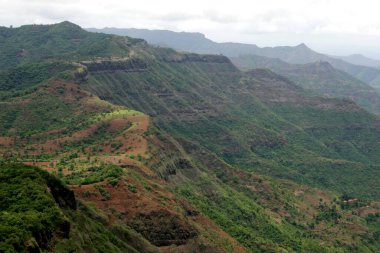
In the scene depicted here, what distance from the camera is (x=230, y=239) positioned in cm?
8825

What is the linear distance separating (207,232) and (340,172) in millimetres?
121871

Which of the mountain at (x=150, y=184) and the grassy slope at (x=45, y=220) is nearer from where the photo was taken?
the grassy slope at (x=45, y=220)

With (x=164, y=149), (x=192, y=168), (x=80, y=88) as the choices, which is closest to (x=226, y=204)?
(x=192, y=168)

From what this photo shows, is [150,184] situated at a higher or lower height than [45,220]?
lower

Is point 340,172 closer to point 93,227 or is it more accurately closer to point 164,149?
point 164,149

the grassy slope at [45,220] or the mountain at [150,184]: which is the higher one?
the grassy slope at [45,220]

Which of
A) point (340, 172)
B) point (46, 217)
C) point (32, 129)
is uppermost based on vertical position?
point (46, 217)

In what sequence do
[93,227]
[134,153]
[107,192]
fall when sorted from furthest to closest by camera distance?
[134,153] < [107,192] < [93,227]

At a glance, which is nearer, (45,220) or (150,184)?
(45,220)

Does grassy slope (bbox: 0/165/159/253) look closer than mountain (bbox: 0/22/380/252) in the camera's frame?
Yes

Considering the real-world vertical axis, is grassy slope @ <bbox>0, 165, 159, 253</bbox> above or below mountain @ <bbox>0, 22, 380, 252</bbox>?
above

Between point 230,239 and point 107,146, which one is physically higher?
point 107,146

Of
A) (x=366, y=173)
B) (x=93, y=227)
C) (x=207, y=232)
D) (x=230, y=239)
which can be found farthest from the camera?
(x=366, y=173)

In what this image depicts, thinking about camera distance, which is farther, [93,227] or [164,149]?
[164,149]
